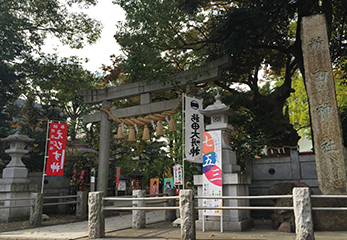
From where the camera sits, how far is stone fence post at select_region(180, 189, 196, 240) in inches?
247

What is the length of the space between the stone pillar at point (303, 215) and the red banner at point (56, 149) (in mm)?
9955

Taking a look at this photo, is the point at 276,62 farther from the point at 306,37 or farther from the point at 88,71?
the point at 88,71

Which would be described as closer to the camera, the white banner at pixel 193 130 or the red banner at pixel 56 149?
the white banner at pixel 193 130

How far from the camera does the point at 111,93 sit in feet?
43.1

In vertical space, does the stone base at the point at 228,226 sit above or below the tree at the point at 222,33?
below

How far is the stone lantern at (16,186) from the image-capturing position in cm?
1130

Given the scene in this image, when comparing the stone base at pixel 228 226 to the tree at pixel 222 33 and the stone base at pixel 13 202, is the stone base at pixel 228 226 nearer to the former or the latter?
the tree at pixel 222 33

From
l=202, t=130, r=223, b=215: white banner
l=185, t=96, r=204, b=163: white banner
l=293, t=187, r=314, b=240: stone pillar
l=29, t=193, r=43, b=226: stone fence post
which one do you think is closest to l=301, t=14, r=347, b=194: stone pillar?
l=293, t=187, r=314, b=240: stone pillar

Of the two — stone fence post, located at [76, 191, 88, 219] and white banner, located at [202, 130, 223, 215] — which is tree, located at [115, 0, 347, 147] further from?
stone fence post, located at [76, 191, 88, 219]

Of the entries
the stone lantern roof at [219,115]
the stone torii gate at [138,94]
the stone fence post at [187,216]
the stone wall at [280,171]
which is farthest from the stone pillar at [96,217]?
the stone wall at [280,171]

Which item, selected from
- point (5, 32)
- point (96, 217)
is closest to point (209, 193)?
point (96, 217)

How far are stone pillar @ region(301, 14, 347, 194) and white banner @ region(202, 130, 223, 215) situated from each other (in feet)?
9.68

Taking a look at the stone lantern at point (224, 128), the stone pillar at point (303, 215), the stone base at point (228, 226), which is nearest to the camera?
the stone pillar at point (303, 215)

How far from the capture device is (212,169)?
26.8ft
